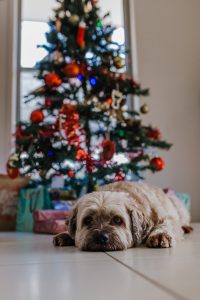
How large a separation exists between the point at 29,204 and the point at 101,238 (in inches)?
81.8

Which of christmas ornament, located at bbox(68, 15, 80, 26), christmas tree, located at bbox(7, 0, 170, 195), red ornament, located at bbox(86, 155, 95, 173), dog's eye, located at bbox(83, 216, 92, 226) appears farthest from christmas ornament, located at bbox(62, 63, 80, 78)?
dog's eye, located at bbox(83, 216, 92, 226)

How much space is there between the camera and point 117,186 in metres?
1.94

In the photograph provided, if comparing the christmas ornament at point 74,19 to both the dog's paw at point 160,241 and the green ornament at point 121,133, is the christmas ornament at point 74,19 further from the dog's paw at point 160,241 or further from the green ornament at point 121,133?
the dog's paw at point 160,241

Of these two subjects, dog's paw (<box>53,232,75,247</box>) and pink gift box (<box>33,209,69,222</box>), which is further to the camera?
pink gift box (<box>33,209,69,222</box>)

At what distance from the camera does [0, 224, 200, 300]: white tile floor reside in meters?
0.69

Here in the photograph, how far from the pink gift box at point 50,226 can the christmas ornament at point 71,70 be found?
1.17 meters

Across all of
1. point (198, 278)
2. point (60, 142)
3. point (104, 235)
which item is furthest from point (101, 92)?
point (198, 278)

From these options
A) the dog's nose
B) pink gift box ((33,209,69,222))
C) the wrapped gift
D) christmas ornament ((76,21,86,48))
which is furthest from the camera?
the wrapped gift

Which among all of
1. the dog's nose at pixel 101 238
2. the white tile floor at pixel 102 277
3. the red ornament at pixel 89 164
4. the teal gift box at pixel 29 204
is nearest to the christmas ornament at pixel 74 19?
the red ornament at pixel 89 164

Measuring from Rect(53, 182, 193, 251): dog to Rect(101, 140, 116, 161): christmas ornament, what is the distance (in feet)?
4.53

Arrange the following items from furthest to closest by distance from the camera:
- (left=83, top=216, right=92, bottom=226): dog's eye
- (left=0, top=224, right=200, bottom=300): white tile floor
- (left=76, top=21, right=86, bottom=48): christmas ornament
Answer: (left=76, top=21, right=86, bottom=48): christmas ornament, (left=83, top=216, right=92, bottom=226): dog's eye, (left=0, top=224, right=200, bottom=300): white tile floor

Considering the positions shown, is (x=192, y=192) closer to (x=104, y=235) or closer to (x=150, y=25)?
(x=150, y=25)

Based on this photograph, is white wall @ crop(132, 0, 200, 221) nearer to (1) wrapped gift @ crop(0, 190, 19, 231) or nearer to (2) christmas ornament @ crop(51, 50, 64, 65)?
(2) christmas ornament @ crop(51, 50, 64, 65)

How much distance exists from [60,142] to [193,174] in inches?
66.9
